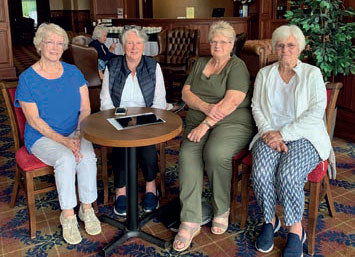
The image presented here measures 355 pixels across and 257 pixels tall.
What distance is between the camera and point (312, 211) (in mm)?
2180

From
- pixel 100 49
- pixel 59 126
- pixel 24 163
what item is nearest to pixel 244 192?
pixel 59 126

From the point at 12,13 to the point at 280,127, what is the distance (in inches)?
670

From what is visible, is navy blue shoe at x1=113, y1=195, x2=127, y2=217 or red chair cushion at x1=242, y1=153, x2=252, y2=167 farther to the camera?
navy blue shoe at x1=113, y1=195, x2=127, y2=217

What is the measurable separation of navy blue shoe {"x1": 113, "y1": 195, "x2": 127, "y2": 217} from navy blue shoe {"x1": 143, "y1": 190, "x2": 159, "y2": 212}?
0.46 ft

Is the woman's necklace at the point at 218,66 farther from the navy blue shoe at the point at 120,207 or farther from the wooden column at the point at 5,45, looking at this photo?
the wooden column at the point at 5,45

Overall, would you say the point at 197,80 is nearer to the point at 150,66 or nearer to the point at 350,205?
the point at 150,66

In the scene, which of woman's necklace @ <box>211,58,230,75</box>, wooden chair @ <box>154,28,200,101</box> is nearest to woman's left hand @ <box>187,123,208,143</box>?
woman's necklace @ <box>211,58,230,75</box>

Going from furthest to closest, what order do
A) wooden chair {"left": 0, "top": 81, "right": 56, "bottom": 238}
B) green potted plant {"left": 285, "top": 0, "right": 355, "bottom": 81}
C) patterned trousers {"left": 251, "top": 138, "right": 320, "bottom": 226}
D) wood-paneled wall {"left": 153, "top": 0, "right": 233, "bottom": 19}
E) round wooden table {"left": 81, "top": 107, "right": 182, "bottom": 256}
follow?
wood-paneled wall {"left": 153, "top": 0, "right": 233, "bottom": 19}, green potted plant {"left": 285, "top": 0, "right": 355, "bottom": 81}, wooden chair {"left": 0, "top": 81, "right": 56, "bottom": 238}, patterned trousers {"left": 251, "top": 138, "right": 320, "bottom": 226}, round wooden table {"left": 81, "top": 107, "right": 182, "bottom": 256}

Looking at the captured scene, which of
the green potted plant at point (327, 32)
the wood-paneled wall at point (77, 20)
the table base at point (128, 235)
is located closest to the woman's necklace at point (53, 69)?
the table base at point (128, 235)

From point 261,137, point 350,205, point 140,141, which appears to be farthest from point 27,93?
point 350,205

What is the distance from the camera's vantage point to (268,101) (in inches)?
93.7

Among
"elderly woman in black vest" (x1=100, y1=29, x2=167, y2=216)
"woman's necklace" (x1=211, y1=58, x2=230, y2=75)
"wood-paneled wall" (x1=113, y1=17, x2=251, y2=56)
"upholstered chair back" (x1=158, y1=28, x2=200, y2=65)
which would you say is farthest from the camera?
"wood-paneled wall" (x1=113, y1=17, x2=251, y2=56)

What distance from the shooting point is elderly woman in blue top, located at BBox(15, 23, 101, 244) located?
2320 millimetres

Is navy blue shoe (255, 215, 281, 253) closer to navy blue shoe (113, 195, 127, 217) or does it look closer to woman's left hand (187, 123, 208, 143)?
woman's left hand (187, 123, 208, 143)
